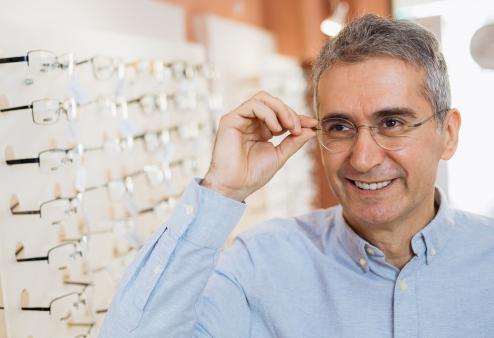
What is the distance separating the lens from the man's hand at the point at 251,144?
1.13 metres

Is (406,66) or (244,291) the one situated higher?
(406,66)

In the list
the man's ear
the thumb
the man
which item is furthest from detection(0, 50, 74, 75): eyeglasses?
the man's ear

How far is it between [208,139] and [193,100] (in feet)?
0.60

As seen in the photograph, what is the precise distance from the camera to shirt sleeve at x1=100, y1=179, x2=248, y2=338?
104cm

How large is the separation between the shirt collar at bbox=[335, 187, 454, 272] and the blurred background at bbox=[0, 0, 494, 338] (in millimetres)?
406

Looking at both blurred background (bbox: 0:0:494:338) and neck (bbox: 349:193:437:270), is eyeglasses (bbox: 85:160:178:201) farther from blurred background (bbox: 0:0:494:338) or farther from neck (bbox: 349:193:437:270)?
neck (bbox: 349:193:437:270)

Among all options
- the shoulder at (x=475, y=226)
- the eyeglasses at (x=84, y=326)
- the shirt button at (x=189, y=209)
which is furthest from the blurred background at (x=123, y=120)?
the shoulder at (x=475, y=226)

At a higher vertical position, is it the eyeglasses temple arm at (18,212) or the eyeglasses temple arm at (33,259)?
the eyeglasses temple arm at (18,212)

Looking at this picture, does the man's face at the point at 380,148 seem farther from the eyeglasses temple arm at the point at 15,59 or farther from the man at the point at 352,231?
the eyeglasses temple arm at the point at 15,59

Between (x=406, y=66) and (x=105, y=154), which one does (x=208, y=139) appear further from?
(x=406, y=66)

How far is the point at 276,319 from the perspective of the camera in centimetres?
122

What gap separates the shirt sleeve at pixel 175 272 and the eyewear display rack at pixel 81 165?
0.73 feet

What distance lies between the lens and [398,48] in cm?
115

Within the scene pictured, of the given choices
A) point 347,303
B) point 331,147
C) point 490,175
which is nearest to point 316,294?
point 347,303
